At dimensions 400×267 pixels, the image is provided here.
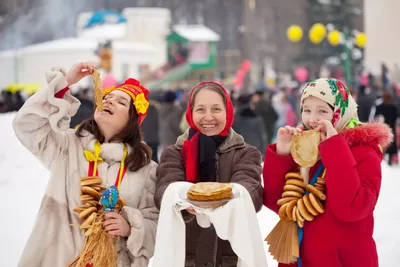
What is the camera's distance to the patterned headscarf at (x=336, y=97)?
226 centimetres

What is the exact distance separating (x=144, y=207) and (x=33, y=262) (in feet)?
1.69

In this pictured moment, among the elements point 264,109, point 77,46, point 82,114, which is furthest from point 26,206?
point 77,46

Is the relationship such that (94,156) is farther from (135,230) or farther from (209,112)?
(209,112)

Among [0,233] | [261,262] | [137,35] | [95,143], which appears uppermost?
[137,35]

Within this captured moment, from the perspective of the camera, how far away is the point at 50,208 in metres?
2.47

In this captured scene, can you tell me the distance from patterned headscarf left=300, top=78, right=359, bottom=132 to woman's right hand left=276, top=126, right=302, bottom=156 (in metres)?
0.15

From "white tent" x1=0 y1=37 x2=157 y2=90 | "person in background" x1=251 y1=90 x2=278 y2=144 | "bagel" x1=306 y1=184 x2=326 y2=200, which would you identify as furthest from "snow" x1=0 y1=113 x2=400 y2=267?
"white tent" x1=0 y1=37 x2=157 y2=90

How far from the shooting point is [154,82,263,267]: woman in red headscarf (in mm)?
2285

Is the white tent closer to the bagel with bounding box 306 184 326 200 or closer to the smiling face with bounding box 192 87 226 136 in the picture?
the smiling face with bounding box 192 87 226 136

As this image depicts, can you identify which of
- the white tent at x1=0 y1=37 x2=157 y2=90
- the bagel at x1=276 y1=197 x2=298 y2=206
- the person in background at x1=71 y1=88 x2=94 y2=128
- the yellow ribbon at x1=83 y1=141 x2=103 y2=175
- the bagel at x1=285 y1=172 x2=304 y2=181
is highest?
the white tent at x1=0 y1=37 x2=157 y2=90

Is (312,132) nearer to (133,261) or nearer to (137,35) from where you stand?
(133,261)

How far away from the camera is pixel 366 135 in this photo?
225 centimetres

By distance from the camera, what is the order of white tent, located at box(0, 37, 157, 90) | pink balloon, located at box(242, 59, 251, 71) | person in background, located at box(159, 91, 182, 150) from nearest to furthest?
person in background, located at box(159, 91, 182, 150) → white tent, located at box(0, 37, 157, 90) → pink balloon, located at box(242, 59, 251, 71)

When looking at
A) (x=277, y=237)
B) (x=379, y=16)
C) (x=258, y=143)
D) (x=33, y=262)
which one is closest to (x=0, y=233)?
(x=33, y=262)
